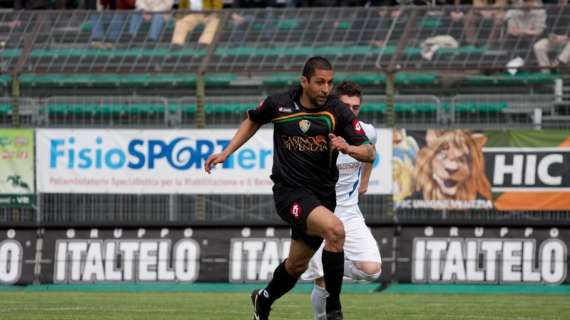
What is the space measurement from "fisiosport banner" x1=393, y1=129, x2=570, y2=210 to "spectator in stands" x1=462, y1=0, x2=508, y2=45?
1672 mm

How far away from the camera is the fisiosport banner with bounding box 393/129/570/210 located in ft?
58.7

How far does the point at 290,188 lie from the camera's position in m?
9.84

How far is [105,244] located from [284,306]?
4.48 metres

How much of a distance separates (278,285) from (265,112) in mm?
1386

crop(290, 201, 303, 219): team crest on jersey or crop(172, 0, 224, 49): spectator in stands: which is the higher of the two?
crop(172, 0, 224, 49): spectator in stands

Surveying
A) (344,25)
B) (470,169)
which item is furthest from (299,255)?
(344,25)

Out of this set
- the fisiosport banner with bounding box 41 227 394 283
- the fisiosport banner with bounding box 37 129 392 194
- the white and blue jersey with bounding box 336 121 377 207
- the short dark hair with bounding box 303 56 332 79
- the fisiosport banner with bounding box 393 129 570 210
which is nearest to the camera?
the short dark hair with bounding box 303 56 332 79

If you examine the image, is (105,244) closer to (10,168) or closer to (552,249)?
(10,168)

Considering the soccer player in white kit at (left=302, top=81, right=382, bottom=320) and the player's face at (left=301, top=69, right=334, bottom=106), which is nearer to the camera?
the player's face at (left=301, top=69, right=334, bottom=106)

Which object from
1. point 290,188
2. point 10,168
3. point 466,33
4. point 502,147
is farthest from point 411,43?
point 290,188

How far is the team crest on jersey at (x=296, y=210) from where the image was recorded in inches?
380

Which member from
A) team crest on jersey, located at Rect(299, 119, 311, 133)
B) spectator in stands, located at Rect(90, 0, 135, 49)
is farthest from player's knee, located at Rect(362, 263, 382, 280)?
spectator in stands, located at Rect(90, 0, 135, 49)

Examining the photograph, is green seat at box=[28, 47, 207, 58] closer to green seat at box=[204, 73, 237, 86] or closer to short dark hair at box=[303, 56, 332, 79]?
green seat at box=[204, 73, 237, 86]

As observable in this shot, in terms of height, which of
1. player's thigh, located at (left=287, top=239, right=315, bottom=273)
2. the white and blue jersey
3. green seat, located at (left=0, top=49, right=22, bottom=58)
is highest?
green seat, located at (left=0, top=49, right=22, bottom=58)
